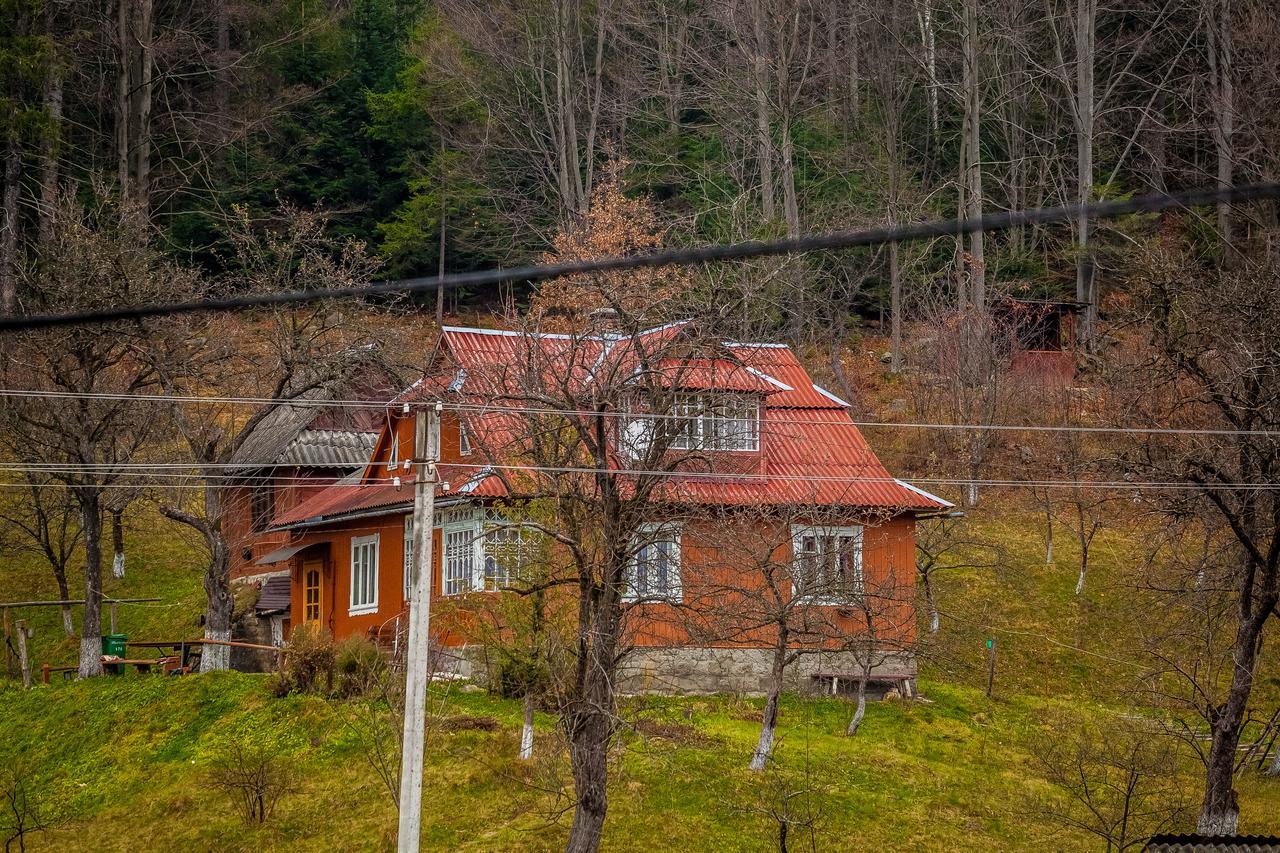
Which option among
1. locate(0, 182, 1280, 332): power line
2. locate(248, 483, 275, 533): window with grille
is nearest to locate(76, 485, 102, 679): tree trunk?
locate(248, 483, 275, 533): window with grille

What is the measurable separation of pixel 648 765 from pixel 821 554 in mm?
3946

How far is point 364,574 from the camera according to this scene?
2712 cm

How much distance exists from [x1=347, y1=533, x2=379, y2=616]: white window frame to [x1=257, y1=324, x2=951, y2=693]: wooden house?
35 millimetres

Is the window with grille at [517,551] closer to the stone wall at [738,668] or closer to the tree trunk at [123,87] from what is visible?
the stone wall at [738,668]

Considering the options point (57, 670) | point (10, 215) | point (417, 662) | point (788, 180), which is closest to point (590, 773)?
point (417, 662)

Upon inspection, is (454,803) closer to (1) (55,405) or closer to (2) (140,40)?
(1) (55,405)

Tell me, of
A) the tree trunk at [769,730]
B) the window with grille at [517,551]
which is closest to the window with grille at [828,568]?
the tree trunk at [769,730]

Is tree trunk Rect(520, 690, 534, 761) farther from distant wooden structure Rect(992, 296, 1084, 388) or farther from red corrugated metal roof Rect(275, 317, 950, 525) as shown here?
distant wooden structure Rect(992, 296, 1084, 388)

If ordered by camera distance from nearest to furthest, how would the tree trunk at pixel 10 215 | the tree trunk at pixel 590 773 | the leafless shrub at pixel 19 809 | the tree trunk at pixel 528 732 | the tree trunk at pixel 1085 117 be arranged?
the tree trunk at pixel 590 773, the leafless shrub at pixel 19 809, the tree trunk at pixel 528 732, the tree trunk at pixel 10 215, the tree trunk at pixel 1085 117

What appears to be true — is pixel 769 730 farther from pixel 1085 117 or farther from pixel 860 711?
pixel 1085 117

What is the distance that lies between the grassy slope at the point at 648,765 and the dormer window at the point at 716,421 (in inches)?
156

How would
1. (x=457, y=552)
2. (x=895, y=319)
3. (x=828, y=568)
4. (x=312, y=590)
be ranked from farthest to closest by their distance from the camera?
1. (x=895, y=319)
2. (x=312, y=590)
3. (x=457, y=552)
4. (x=828, y=568)

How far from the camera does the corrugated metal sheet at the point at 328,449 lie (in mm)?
31891

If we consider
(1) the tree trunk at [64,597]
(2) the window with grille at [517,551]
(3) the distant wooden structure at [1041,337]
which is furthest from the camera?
(3) the distant wooden structure at [1041,337]
